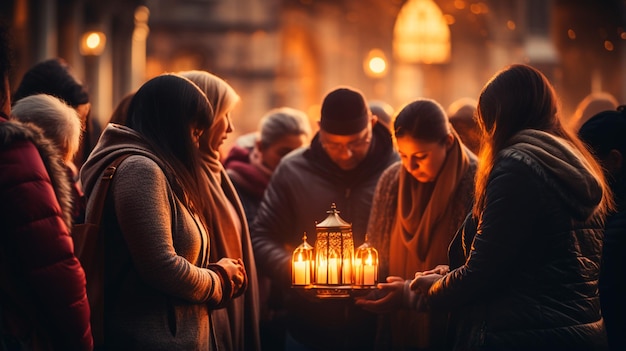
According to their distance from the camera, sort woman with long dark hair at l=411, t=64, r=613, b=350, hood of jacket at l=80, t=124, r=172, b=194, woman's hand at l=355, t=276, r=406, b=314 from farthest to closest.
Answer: woman's hand at l=355, t=276, r=406, b=314, hood of jacket at l=80, t=124, r=172, b=194, woman with long dark hair at l=411, t=64, r=613, b=350

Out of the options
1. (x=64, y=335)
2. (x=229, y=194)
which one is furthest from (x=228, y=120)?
(x=64, y=335)

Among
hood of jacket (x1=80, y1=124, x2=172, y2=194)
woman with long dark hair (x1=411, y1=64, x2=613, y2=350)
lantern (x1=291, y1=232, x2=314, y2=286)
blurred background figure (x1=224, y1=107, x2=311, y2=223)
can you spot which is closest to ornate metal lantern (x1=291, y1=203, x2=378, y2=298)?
lantern (x1=291, y1=232, x2=314, y2=286)

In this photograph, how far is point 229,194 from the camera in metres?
6.46

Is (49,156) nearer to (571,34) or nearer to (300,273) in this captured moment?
(300,273)

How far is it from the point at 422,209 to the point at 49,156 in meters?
2.50

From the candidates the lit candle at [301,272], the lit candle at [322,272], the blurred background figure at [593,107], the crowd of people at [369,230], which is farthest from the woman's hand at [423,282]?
the blurred background figure at [593,107]

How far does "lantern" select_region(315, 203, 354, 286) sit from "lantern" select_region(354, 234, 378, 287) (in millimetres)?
33

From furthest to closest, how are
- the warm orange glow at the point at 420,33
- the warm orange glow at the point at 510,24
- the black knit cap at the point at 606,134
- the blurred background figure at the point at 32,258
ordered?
the warm orange glow at the point at 420,33 → the warm orange glow at the point at 510,24 → the black knit cap at the point at 606,134 → the blurred background figure at the point at 32,258

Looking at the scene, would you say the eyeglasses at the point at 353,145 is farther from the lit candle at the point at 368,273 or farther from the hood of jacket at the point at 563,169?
the hood of jacket at the point at 563,169

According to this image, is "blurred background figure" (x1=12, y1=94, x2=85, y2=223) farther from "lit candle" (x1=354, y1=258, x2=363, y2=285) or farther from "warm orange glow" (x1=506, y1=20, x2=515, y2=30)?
"warm orange glow" (x1=506, y1=20, x2=515, y2=30)

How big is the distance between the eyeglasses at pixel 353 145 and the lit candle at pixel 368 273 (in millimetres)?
1449

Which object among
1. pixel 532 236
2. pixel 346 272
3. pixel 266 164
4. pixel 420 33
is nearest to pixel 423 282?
pixel 346 272

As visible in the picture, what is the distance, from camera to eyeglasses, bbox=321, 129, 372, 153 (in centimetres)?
718

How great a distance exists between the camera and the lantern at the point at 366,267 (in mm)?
5852
